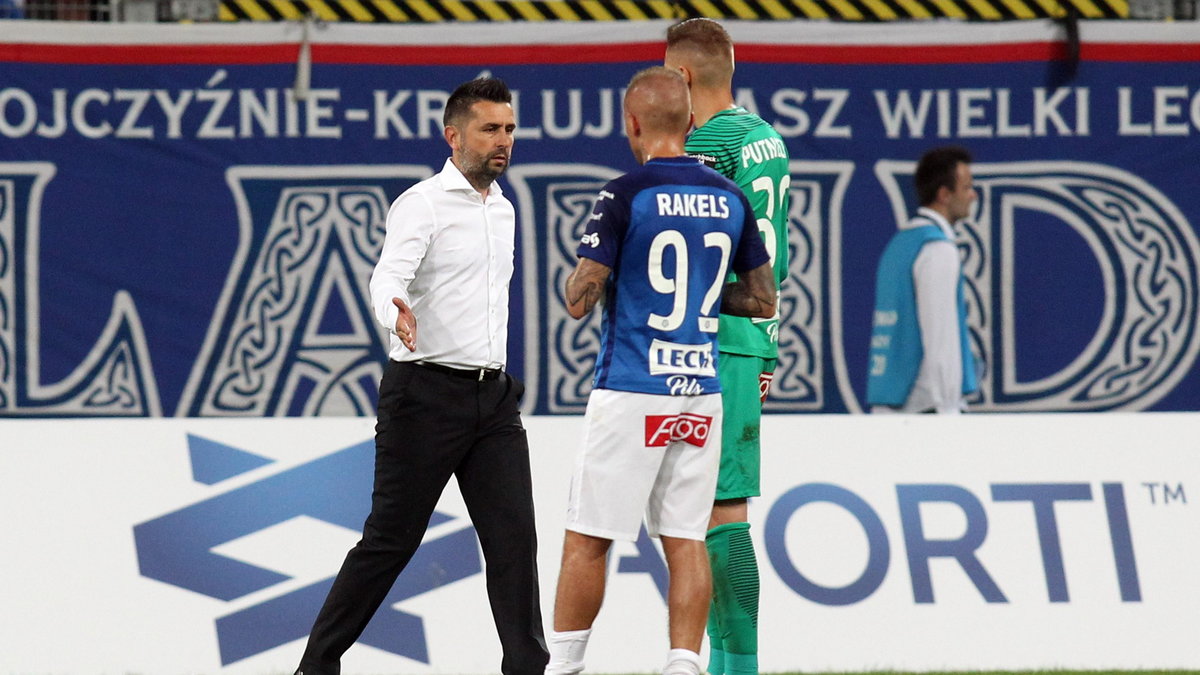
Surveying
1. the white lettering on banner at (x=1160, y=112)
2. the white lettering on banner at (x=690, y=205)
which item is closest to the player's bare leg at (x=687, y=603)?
the white lettering on banner at (x=690, y=205)

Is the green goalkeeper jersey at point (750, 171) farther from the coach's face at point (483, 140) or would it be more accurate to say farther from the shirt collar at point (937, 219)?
the shirt collar at point (937, 219)

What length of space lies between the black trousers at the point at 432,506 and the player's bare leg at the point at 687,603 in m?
0.48

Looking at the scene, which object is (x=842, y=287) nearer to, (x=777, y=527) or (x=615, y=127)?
(x=615, y=127)

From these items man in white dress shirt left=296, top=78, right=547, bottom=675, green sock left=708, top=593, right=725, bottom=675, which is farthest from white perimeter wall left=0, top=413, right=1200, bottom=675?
man in white dress shirt left=296, top=78, right=547, bottom=675

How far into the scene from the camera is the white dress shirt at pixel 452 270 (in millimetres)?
5152

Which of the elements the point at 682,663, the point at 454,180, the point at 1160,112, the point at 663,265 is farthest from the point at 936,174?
the point at 682,663

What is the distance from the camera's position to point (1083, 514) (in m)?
6.51

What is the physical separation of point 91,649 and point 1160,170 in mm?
7181

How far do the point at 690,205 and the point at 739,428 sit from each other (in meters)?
0.87

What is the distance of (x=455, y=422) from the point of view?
520 cm

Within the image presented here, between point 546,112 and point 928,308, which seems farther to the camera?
point 546,112

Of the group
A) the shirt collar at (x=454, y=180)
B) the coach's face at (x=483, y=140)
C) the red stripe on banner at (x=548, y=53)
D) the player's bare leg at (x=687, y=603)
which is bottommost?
the player's bare leg at (x=687, y=603)

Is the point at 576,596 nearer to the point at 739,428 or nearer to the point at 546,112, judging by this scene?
the point at 739,428

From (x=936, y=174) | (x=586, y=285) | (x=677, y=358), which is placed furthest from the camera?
(x=936, y=174)
